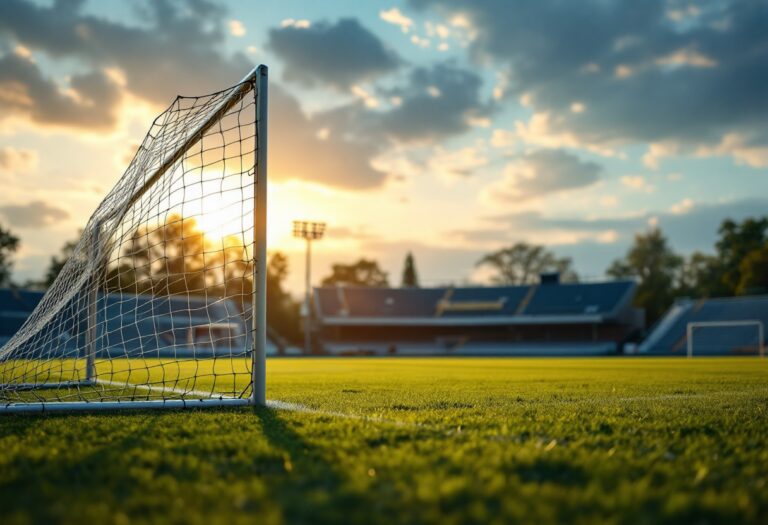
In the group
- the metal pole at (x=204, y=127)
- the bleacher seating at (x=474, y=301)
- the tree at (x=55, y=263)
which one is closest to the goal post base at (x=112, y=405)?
the metal pole at (x=204, y=127)

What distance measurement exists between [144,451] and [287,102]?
25.4m

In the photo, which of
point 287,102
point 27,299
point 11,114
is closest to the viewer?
point 11,114

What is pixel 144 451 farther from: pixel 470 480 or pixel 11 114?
pixel 11 114

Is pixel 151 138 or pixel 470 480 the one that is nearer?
pixel 470 480

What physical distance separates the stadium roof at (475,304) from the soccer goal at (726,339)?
7135mm

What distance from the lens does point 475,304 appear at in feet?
172

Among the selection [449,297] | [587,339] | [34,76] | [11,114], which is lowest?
[587,339]

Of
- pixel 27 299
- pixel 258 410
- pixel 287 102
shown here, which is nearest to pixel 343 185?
pixel 287 102

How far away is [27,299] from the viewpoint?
4212cm

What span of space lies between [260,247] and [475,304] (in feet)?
160

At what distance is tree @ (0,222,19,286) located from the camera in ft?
172

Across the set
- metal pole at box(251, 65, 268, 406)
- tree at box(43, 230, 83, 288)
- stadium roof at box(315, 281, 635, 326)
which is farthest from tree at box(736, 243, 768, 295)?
tree at box(43, 230, 83, 288)

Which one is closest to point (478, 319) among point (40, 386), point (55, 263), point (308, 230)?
point (308, 230)

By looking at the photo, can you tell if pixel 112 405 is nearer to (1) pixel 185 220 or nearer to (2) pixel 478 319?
(1) pixel 185 220
